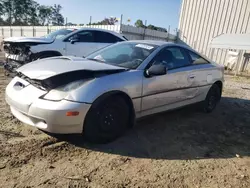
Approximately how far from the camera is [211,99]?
5320 millimetres

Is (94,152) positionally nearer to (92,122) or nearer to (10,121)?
(92,122)

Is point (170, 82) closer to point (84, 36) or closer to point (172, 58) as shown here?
point (172, 58)

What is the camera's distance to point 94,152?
301cm

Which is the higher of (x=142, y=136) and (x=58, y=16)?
(x=58, y=16)

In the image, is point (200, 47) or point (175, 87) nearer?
point (175, 87)

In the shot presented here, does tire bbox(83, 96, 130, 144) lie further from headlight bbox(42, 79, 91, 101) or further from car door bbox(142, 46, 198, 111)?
car door bbox(142, 46, 198, 111)

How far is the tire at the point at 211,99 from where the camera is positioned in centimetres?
518

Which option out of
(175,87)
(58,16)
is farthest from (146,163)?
(58,16)

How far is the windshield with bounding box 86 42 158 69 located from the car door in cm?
22

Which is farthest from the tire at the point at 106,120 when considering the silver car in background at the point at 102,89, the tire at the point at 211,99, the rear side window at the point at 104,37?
the rear side window at the point at 104,37

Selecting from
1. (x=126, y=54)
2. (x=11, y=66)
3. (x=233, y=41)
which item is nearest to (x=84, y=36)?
(x=11, y=66)

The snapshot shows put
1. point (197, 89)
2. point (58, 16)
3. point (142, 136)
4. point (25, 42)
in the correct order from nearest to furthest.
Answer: point (142, 136), point (197, 89), point (25, 42), point (58, 16)

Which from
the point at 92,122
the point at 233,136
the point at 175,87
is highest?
the point at 175,87

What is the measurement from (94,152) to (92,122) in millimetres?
391
